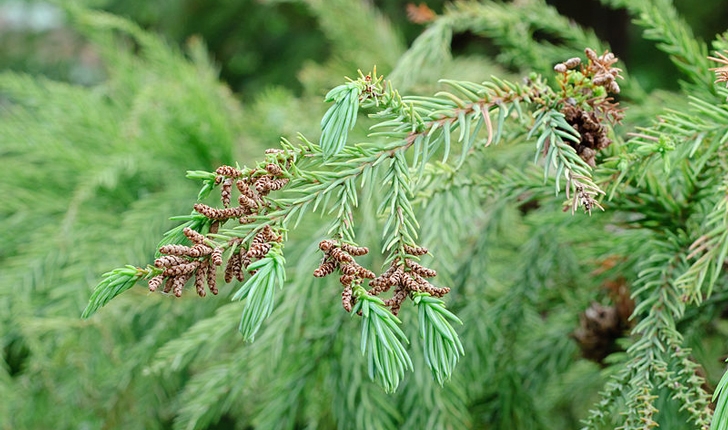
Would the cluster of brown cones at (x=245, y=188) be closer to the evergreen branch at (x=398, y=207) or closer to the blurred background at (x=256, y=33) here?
the evergreen branch at (x=398, y=207)

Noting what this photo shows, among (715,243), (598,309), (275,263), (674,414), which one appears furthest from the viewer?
(598,309)

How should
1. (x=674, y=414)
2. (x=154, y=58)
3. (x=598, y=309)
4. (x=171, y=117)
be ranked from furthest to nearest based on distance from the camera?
1. (x=154, y=58)
2. (x=171, y=117)
3. (x=598, y=309)
4. (x=674, y=414)

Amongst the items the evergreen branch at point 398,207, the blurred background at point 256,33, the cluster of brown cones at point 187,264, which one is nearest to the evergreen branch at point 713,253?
the evergreen branch at point 398,207

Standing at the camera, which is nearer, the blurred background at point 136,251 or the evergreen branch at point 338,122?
the evergreen branch at point 338,122

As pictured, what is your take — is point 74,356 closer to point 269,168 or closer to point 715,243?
point 269,168

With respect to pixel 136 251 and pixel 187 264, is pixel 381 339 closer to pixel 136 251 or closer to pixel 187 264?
pixel 187 264

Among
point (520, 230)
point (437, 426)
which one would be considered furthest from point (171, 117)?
point (437, 426)

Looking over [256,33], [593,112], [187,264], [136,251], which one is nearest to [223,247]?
[187,264]
